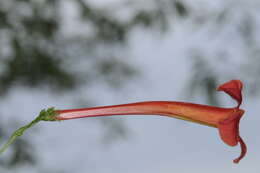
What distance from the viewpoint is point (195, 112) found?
774 millimetres

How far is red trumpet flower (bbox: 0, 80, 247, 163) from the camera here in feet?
2.29

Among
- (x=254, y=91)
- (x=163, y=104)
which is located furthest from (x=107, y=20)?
(x=163, y=104)

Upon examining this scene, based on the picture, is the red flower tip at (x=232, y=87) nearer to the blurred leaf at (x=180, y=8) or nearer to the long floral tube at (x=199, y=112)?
the long floral tube at (x=199, y=112)

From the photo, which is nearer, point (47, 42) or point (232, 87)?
point (232, 87)

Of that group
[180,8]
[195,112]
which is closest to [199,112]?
[195,112]

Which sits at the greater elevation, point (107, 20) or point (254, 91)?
point (107, 20)

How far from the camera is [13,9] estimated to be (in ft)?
9.39

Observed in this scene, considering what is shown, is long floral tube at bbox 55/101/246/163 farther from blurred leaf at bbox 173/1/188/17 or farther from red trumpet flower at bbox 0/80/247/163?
blurred leaf at bbox 173/1/188/17

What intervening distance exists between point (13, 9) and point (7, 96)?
53 centimetres

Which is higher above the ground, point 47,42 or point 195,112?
point 47,42

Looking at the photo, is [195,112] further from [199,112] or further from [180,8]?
[180,8]

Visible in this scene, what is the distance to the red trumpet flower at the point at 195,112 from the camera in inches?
27.5

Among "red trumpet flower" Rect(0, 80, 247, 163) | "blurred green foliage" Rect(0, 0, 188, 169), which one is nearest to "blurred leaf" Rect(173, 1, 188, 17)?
"blurred green foliage" Rect(0, 0, 188, 169)

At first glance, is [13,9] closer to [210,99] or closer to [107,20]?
[107,20]
